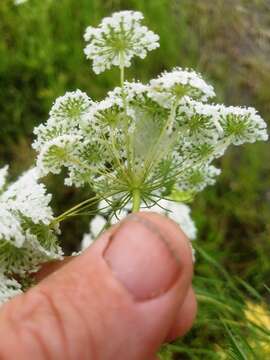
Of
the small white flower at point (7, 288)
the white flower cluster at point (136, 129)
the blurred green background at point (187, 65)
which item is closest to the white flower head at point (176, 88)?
the white flower cluster at point (136, 129)

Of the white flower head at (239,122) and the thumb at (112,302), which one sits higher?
the white flower head at (239,122)

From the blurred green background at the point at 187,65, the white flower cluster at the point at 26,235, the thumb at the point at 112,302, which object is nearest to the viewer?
the thumb at the point at 112,302

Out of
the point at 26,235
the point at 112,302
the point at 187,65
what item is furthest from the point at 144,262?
the point at 187,65

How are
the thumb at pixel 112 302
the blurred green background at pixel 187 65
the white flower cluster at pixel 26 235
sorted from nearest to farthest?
the thumb at pixel 112 302
the white flower cluster at pixel 26 235
the blurred green background at pixel 187 65

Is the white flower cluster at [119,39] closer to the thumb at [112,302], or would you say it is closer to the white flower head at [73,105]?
the white flower head at [73,105]

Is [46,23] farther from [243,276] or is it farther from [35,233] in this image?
[35,233]

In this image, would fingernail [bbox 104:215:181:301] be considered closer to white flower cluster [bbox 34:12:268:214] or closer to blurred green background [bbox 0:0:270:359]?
white flower cluster [bbox 34:12:268:214]
